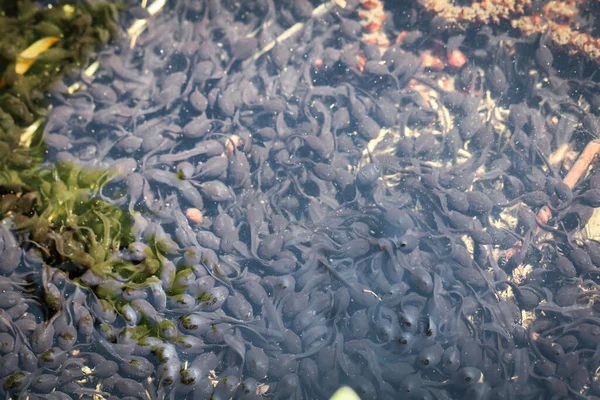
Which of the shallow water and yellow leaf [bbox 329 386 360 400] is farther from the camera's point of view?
yellow leaf [bbox 329 386 360 400]

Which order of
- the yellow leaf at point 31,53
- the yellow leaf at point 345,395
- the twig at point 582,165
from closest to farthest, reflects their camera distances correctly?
the yellow leaf at point 345,395, the yellow leaf at point 31,53, the twig at point 582,165

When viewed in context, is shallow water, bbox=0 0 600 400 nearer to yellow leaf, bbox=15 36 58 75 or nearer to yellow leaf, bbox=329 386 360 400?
yellow leaf, bbox=329 386 360 400

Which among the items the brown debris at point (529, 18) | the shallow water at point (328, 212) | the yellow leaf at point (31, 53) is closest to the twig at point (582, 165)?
the shallow water at point (328, 212)

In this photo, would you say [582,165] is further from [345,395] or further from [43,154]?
[43,154]

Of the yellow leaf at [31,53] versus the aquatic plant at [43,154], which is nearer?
the aquatic plant at [43,154]

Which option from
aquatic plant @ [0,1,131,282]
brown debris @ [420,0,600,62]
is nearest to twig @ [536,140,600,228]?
brown debris @ [420,0,600,62]

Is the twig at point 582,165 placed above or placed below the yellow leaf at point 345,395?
above

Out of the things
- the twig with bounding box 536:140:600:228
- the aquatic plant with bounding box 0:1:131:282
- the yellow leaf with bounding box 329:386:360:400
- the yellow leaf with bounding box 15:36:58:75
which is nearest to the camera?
the aquatic plant with bounding box 0:1:131:282

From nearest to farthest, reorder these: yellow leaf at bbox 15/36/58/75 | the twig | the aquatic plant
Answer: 1. the aquatic plant
2. yellow leaf at bbox 15/36/58/75
3. the twig

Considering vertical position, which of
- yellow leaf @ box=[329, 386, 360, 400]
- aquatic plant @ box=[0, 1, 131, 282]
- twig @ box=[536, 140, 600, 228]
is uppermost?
aquatic plant @ box=[0, 1, 131, 282]

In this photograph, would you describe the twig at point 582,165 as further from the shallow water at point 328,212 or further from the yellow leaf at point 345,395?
the yellow leaf at point 345,395
